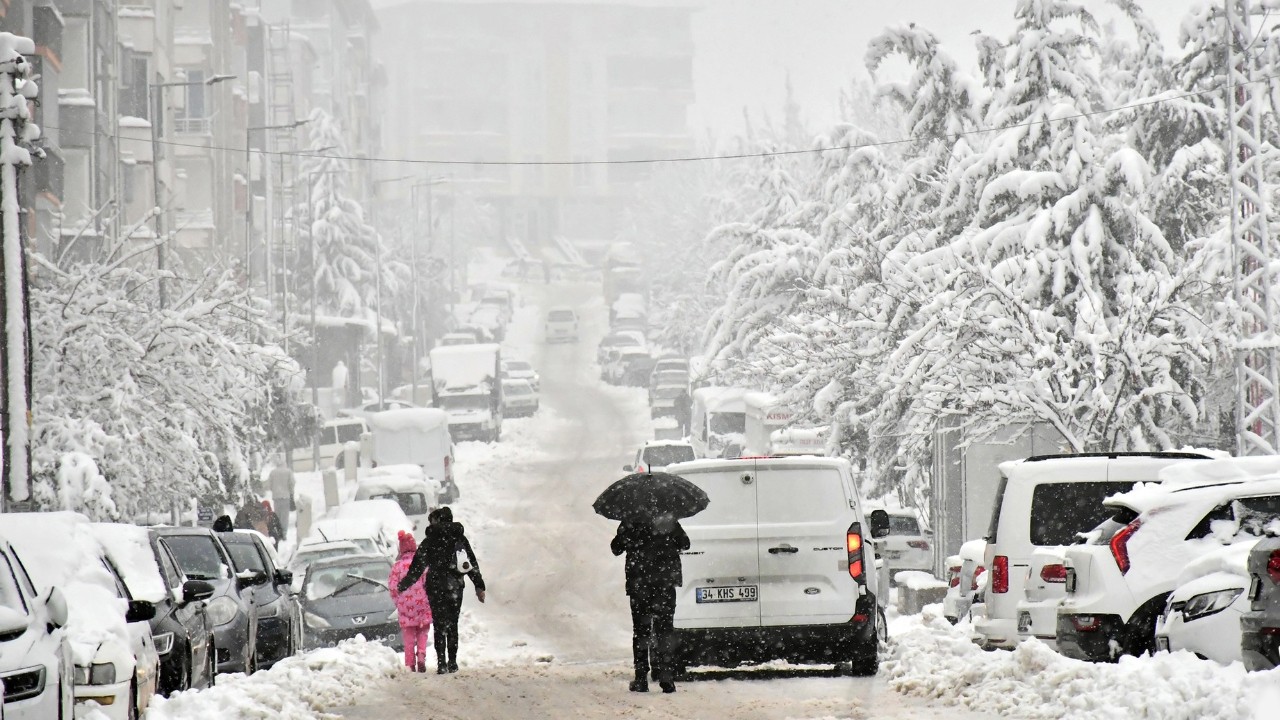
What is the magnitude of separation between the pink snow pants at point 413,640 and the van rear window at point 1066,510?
264 inches

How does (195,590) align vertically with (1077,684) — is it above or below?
above

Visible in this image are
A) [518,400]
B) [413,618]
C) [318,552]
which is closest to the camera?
[413,618]

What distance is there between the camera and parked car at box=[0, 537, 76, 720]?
29.7 ft

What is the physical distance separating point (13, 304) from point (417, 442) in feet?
92.0

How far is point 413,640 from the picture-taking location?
1962cm

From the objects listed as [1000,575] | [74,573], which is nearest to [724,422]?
[1000,575]

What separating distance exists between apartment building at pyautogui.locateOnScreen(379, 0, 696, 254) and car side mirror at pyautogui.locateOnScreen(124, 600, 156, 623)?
484 feet

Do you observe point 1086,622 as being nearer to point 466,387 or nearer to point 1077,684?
point 1077,684

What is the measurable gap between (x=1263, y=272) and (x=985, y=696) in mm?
13957

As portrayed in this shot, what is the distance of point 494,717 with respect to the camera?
13.1 m

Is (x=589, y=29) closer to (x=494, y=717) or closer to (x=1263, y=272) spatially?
(x=1263, y=272)

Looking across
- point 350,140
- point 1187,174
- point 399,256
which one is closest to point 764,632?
point 1187,174

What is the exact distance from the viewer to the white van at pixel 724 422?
5425cm

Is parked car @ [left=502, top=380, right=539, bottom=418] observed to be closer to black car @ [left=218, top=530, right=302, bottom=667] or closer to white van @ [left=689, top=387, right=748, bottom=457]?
white van @ [left=689, top=387, right=748, bottom=457]
